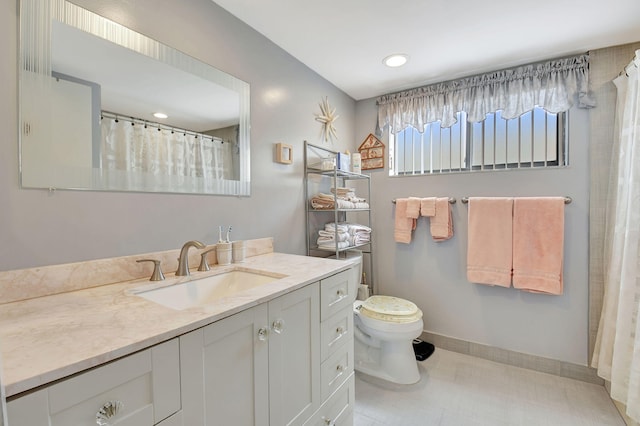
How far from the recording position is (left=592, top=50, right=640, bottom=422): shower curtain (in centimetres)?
145

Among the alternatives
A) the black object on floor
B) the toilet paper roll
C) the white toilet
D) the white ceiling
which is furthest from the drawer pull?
the black object on floor

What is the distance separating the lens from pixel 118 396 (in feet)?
1.94

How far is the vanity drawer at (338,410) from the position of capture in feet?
4.00

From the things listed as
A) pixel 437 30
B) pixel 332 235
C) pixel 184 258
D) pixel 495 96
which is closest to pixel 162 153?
pixel 184 258

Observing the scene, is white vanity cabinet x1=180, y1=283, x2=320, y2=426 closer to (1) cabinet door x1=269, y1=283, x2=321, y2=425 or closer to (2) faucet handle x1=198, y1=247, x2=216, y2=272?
(1) cabinet door x1=269, y1=283, x2=321, y2=425

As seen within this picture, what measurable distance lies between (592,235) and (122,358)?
2.62 m

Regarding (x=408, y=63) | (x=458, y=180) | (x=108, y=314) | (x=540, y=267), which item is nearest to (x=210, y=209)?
(x=108, y=314)

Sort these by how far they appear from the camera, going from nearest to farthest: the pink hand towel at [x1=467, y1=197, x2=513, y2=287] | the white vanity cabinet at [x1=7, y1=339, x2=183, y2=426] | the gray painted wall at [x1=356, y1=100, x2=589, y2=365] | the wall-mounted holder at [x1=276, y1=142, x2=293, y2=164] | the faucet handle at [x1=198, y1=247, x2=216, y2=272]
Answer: the white vanity cabinet at [x1=7, y1=339, x2=183, y2=426] → the faucet handle at [x1=198, y1=247, x2=216, y2=272] → the wall-mounted holder at [x1=276, y1=142, x2=293, y2=164] → the gray painted wall at [x1=356, y1=100, x2=589, y2=365] → the pink hand towel at [x1=467, y1=197, x2=513, y2=287]

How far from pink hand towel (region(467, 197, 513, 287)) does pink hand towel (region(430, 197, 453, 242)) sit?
6.1 inches

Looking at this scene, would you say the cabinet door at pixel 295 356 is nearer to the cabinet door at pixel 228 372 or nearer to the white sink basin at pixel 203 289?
the cabinet door at pixel 228 372

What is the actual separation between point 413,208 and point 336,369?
4.98ft

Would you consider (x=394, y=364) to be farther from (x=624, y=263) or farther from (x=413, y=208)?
(x=624, y=263)

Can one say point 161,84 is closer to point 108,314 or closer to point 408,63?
point 108,314

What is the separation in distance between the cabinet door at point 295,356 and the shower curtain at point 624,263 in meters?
1.55
